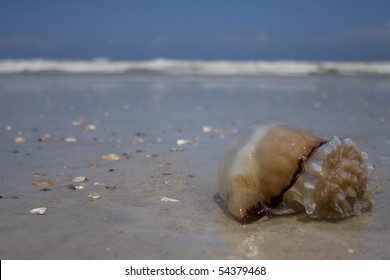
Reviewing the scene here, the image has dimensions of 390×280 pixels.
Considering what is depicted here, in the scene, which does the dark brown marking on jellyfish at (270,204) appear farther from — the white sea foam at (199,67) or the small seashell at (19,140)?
the white sea foam at (199,67)

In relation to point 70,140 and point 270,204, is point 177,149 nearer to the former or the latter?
point 70,140

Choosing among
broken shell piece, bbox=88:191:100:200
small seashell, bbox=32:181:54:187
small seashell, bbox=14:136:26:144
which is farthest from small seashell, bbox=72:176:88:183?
small seashell, bbox=14:136:26:144

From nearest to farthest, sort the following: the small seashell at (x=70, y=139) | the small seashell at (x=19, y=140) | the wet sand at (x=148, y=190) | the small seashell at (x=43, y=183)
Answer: the wet sand at (x=148, y=190)
the small seashell at (x=43, y=183)
the small seashell at (x=19, y=140)
the small seashell at (x=70, y=139)

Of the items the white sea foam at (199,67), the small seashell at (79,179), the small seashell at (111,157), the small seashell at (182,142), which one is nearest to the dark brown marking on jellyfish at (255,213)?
the small seashell at (79,179)

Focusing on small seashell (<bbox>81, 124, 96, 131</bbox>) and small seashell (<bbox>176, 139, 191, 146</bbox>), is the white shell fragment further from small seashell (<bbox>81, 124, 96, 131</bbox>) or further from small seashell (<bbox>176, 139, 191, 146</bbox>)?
small seashell (<bbox>176, 139, 191, 146</bbox>)

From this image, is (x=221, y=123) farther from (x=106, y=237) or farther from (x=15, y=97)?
(x=15, y=97)
